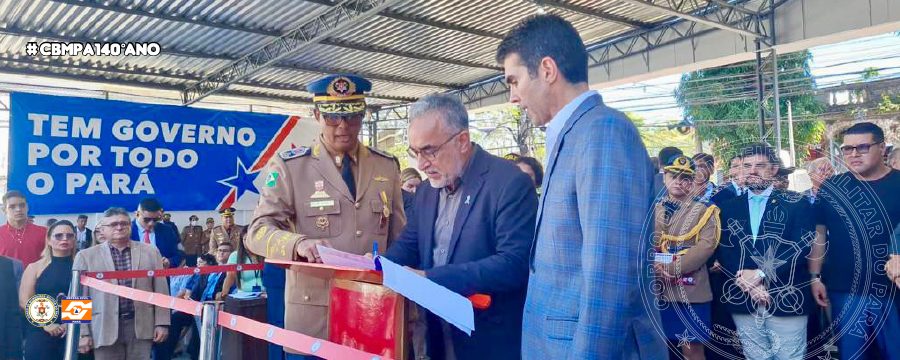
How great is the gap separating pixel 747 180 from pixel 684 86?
12.6m

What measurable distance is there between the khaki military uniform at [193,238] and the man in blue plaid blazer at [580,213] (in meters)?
5.29

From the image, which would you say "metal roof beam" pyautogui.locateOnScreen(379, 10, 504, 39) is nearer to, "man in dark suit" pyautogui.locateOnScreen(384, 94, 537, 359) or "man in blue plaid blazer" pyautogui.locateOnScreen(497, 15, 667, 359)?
"man in dark suit" pyautogui.locateOnScreen(384, 94, 537, 359)

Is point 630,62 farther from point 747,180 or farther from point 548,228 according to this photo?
point 548,228

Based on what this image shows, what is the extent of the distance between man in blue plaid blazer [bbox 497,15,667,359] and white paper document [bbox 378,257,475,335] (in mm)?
176

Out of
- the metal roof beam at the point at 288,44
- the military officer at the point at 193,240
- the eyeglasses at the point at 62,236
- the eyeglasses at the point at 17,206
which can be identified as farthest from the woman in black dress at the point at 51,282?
the metal roof beam at the point at 288,44

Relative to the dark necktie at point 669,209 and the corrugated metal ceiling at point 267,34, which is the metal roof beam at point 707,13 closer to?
the corrugated metal ceiling at point 267,34

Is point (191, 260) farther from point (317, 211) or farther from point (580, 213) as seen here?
point (580, 213)

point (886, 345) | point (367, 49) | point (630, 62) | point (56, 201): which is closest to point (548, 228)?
point (886, 345)

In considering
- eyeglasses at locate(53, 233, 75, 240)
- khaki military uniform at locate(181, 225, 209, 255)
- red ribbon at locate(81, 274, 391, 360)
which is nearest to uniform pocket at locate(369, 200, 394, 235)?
red ribbon at locate(81, 274, 391, 360)

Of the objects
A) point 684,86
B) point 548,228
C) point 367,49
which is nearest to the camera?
point 548,228

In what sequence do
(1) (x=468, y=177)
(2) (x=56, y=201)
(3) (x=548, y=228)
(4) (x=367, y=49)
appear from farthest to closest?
(4) (x=367, y=49), (2) (x=56, y=201), (1) (x=468, y=177), (3) (x=548, y=228)

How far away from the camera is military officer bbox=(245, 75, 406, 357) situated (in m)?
2.35

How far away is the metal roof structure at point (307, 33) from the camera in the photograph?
8258 mm

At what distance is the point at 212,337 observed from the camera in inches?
94.9
